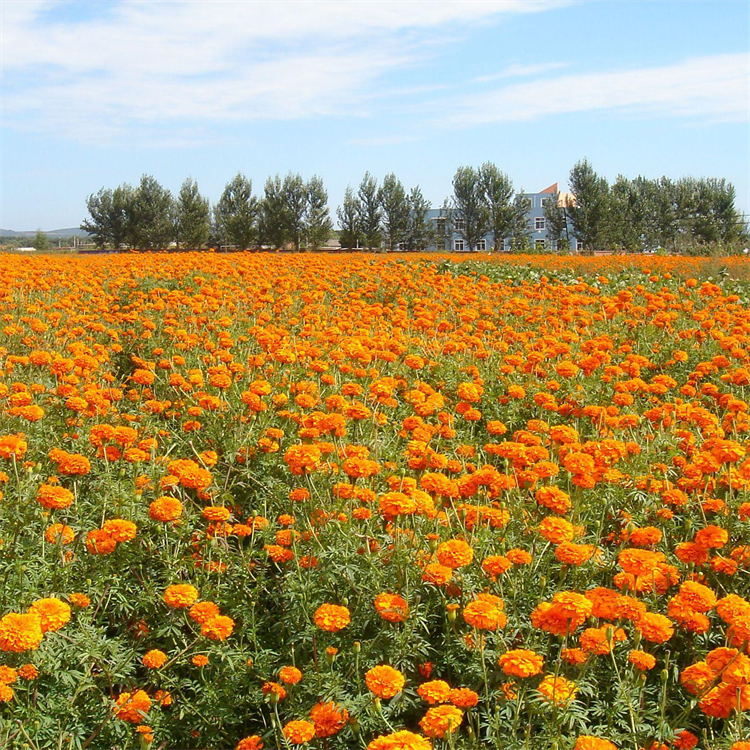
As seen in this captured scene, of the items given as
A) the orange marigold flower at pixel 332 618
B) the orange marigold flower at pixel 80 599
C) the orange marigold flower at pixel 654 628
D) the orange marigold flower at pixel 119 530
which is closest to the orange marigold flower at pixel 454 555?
the orange marigold flower at pixel 332 618

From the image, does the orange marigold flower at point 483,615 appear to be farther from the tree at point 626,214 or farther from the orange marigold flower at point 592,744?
the tree at point 626,214

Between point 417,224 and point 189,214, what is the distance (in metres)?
15.3

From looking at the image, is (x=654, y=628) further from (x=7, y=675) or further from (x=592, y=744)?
(x=7, y=675)

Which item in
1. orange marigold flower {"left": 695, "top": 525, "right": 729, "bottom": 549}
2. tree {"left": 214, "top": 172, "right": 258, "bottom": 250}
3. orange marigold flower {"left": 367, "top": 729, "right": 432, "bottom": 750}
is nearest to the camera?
orange marigold flower {"left": 367, "top": 729, "right": 432, "bottom": 750}

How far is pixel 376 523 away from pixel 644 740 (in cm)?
120

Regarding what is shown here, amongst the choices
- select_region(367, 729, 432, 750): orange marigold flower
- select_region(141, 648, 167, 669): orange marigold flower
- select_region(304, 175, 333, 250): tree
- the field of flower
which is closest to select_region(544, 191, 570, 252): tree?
select_region(304, 175, 333, 250): tree

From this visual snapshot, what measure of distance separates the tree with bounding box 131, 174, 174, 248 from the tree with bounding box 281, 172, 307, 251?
708cm

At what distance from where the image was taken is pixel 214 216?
50.1 metres

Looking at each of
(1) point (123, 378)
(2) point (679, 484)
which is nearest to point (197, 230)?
(1) point (123, 378)

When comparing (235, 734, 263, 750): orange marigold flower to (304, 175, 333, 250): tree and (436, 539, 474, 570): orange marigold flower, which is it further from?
(304, 175, 333, 250): tree

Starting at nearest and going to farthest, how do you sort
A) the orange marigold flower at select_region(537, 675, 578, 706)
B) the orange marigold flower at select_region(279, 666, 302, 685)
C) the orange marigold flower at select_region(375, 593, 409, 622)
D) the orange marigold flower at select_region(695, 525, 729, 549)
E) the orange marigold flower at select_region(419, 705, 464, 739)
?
the orange marigold flower at select_region(419, 705, 464, 739) → the orange marigold flower at select_region(537, 675, 578, 706) → the orange marigold flower at select_region(279, 666, 302, 685) → the orange marigold flower at select_region(375, 593, 409, 622) → the orange marigold flower at select_region(695, 525, 729, 549)

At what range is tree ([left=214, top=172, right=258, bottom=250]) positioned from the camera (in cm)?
4675

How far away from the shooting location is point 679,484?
3.33 metres

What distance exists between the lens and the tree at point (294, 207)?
4928cm
